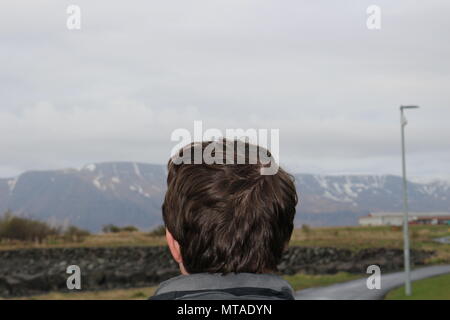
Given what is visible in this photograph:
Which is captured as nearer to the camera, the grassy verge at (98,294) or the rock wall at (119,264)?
the grassy verge at (98,294)

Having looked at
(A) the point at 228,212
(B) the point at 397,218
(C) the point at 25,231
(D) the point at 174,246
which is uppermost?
(A) the point at 228,212

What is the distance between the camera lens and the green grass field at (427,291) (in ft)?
103

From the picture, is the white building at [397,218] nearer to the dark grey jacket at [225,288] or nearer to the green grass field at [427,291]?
the green grass field at [427,291]

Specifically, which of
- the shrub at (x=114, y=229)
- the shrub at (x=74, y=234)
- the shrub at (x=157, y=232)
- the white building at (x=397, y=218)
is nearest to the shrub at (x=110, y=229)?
the shrub at (x=114, y=229)

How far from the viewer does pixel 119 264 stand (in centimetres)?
7706

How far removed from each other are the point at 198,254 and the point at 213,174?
0.29 m

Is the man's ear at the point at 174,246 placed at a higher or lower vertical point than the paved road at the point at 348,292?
higher

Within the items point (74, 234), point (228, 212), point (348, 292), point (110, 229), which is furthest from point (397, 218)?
point (228, 212)

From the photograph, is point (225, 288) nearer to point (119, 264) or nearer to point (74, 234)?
point (119, 264)

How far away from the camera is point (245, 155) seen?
2.27 meters

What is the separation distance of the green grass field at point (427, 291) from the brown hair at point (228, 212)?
29417 millimetres

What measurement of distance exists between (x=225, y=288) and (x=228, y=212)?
0.25 metres
